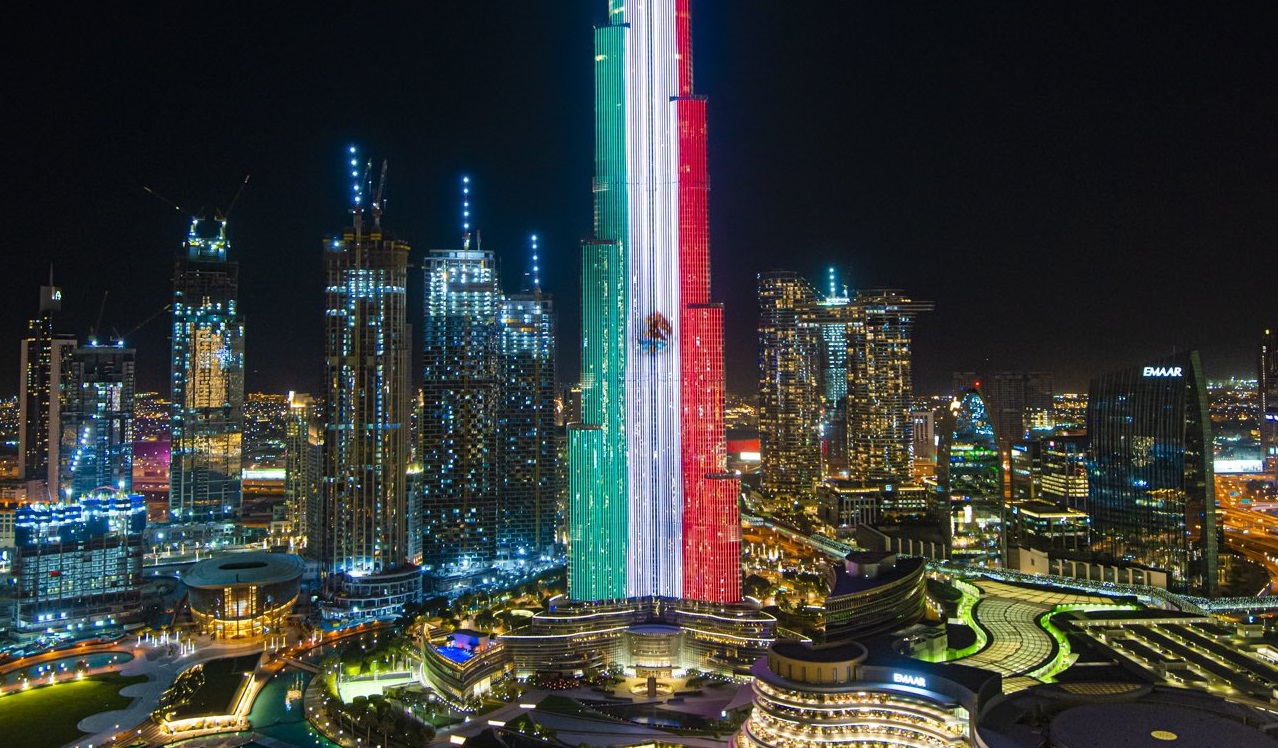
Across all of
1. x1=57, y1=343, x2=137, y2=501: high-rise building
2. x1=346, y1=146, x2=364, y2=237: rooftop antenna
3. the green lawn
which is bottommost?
the green lawn

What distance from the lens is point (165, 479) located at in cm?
13300

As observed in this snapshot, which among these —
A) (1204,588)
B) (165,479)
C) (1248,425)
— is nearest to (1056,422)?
(1248,425)

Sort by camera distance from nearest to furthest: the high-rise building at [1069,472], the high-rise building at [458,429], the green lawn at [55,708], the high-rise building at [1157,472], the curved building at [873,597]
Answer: the green lawn at [55,708] → the curved building at [873,597] → the high-rise building at [1157,472] → the high-rise building at [1069,472] → the high-rise building at [458,429]

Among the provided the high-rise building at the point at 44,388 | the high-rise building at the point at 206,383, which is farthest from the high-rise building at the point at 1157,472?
the high-rise building at the point at 44,388

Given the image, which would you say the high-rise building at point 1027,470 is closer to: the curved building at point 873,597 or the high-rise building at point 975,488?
the high-rise building at point 975,488

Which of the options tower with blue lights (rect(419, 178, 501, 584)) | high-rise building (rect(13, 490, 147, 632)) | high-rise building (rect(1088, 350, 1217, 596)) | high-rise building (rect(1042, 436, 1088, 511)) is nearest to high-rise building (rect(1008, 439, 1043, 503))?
high-rise building (rect(1042, 436, 1088, 511))

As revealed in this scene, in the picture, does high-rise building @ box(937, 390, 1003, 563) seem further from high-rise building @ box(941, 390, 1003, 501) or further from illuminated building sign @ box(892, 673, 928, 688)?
illuminated building sign @ box(892, 673, 928, 688)

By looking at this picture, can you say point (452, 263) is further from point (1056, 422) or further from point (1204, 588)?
point (1056, 422)

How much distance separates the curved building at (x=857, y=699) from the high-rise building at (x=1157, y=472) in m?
39.6

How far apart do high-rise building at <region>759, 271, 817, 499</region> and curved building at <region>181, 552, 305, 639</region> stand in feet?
220

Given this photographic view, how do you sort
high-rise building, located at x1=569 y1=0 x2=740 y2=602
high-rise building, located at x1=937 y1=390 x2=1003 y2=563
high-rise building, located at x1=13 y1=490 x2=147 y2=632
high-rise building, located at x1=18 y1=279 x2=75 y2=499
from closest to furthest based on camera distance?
high-rise building, located at x1=569 y1=0 x2=740 y2=602
high-rise building, located at x1=13 y1=490 x2=147 y2=632
high-rise building, located at x1=937 y1=390 x2=1003 y2=563
high-rise building, located at x1=18 y1=279 x2=75 y2=499

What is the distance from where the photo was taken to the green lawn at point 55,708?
4506cm

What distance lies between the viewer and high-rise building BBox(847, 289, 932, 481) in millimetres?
111000

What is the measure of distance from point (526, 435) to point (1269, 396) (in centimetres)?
8913
